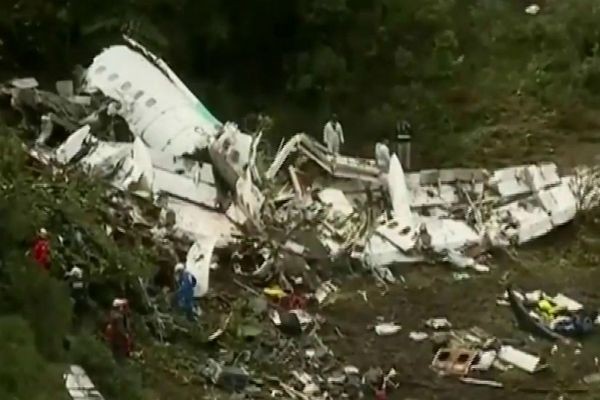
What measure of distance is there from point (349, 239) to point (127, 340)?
1.70 m

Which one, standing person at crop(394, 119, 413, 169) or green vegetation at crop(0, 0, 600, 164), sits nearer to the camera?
standing person at crop(394, 119, 413, 169)

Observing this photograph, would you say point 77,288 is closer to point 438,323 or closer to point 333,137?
point 438,323

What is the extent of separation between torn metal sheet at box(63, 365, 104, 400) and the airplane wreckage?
1446 millimetres

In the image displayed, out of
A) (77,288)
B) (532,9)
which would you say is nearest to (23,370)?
(77,288)

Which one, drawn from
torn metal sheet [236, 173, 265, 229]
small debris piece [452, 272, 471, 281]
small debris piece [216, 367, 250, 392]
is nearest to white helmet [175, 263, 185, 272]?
torn metal sheet [236, 173, 265, 229]

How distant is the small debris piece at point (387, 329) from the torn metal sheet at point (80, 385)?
1748 mm

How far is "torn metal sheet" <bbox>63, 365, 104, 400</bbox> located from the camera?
493cm

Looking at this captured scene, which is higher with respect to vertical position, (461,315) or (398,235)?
(398,235)

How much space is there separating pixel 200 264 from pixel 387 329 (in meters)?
0.96

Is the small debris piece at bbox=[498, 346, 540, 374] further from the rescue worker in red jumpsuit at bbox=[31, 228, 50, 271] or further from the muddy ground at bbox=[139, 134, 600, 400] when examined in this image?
the rescue worker in red jumpsuit at bbox=[31, 228, 50, 271]

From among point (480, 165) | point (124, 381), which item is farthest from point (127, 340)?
point (480, 165)

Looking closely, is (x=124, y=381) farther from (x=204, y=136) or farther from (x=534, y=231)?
(x=534, y=231)

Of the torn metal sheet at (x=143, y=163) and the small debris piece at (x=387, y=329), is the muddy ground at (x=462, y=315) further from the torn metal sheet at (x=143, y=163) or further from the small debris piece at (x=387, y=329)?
the torn metal sheet at (x=143, y=163)

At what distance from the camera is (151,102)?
7.83 m
